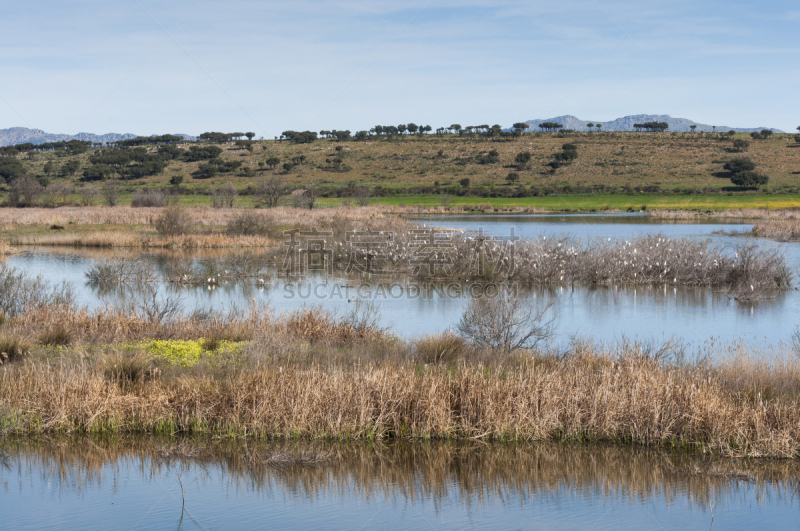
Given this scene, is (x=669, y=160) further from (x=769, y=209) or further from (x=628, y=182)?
(x=769, y=209)

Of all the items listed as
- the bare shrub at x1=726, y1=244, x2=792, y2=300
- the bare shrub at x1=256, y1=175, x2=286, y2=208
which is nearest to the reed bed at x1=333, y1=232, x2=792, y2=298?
the bare shrub at x1=726, y1=244, x2=792, y2=300

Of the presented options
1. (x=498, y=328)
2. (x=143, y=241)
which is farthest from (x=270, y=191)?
(x=498, y=328)

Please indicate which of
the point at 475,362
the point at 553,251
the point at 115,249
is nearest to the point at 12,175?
the point at 115,249

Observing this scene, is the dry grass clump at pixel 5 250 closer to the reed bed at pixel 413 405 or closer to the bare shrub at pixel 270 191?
the bare shrub at pixel 270 191

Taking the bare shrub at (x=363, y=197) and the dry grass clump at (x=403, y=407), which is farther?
the bare shrub at (x=363, y=197)

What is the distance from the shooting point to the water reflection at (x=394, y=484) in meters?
8.09

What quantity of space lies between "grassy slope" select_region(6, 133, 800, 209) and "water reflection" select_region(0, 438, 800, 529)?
6464 cm

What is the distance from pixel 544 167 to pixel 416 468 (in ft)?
298

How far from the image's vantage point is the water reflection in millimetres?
8094

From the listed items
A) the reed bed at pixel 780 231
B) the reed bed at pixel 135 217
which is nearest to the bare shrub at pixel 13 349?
the reed bed at pixel 135 217

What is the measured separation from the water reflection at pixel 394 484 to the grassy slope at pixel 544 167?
64.6 metres

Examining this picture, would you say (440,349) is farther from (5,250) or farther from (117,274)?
(5,250)

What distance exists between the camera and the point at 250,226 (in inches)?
1736

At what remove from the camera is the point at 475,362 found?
1266cm
